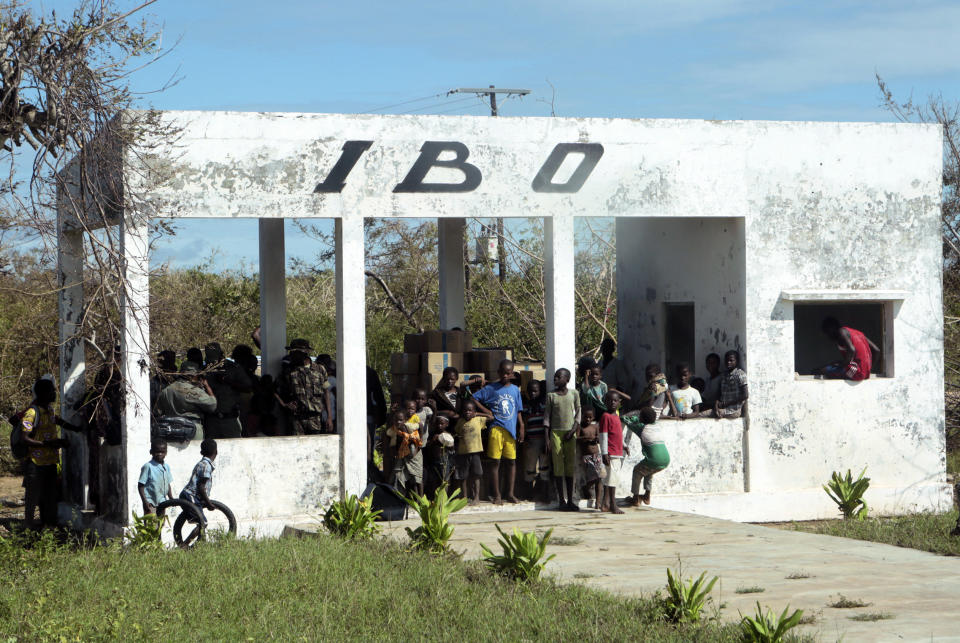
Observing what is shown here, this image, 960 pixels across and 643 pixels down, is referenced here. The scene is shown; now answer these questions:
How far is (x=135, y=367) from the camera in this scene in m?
11.4

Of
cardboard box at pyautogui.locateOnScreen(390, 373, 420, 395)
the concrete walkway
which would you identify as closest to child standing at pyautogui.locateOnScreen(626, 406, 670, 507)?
the concrete walkway

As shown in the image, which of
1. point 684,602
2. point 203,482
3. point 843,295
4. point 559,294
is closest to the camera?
point 684,602

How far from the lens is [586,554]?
1019cm

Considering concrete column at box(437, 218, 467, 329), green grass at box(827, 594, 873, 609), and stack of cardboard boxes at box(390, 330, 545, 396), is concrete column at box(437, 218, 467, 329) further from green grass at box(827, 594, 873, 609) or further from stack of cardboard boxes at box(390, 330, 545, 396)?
green grass at box(827, 594, 873, 609)

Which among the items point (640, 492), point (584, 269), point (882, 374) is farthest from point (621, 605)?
point (584, 269)

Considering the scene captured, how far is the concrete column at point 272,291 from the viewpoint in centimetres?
1503

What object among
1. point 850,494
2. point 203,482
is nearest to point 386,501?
point 203,482

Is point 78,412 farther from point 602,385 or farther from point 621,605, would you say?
point 621,605

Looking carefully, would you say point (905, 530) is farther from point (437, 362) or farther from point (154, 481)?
point (154, 481)

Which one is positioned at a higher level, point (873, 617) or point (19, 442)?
point (19, 442)

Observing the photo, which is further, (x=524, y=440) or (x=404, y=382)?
(x=404, y=382)

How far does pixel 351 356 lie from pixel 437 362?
6.17 feet

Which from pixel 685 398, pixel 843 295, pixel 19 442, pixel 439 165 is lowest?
pixel 19 442

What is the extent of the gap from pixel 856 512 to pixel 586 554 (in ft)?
15.9
